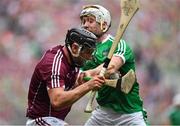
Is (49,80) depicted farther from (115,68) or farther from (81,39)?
(115,68)

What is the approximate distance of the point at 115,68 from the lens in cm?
688

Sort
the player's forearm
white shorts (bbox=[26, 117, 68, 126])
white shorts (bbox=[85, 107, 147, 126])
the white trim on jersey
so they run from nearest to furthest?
the player's forearm
the white trim on jersey
white shorts (bbox=[26, 117, 68, 126])
white shorts (bbox=[85, 107, 147, 126])

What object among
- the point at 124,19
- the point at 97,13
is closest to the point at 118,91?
the point at 97,13

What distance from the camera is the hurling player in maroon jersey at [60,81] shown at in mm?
5887

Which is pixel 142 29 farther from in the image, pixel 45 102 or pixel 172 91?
pixel 45 102

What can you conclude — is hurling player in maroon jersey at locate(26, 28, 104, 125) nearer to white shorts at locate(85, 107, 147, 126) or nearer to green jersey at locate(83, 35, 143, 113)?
green jersey at locate(83, 35, 143, 113)

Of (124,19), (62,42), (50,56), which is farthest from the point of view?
(62,42)

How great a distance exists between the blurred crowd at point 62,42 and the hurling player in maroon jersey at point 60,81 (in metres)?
6.21

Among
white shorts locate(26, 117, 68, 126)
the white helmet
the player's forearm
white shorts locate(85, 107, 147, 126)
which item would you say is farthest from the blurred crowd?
the player's forearm

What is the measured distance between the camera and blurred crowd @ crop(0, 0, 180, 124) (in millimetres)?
12727

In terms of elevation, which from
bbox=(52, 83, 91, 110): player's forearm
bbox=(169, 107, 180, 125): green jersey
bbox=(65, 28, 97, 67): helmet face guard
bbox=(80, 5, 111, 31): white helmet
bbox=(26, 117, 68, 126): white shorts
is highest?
bbox=(80, 5, 111, 31): white helmet

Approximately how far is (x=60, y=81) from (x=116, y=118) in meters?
1.67

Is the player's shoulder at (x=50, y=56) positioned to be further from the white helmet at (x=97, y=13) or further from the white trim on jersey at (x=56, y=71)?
the white helmet at (x=97, y=13)

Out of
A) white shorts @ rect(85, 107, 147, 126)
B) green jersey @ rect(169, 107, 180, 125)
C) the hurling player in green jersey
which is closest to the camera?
the hurling player in green jersey
